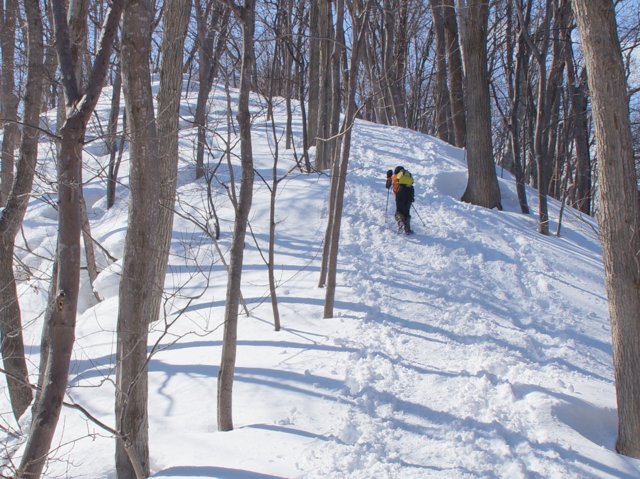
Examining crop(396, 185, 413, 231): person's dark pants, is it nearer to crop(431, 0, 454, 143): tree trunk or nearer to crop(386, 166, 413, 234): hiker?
crop(386, 166, 413, 234): hiker

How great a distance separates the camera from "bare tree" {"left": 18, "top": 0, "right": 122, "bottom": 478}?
3.21 meters

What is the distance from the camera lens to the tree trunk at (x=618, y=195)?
4.62 metres

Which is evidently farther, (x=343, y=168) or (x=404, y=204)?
(x=404, y=204)

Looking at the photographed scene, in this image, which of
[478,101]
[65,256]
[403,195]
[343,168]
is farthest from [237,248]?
[478,101]

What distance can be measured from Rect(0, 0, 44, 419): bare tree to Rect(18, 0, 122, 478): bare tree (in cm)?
348

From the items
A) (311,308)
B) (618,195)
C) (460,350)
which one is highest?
(618,195)

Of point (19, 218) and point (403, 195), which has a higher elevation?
point (403, 195)

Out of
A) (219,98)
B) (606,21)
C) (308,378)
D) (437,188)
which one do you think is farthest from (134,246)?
(219,98)

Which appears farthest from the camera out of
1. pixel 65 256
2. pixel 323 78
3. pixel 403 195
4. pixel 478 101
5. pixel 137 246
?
pixel 323 78

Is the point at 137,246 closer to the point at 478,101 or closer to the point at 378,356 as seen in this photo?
the point at 378,356

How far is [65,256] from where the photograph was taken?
3326mm

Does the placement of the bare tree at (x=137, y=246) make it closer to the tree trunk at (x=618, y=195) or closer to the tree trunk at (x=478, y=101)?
the tree trunk at (x=618, y=195)

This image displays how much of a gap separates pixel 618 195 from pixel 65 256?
4428 mm

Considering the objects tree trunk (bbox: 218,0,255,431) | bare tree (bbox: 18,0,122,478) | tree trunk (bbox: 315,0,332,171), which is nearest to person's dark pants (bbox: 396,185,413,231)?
tree trunk (bbox: 315,0,332,171)
